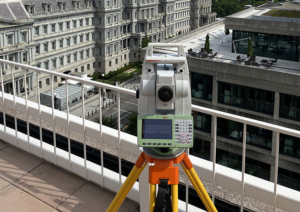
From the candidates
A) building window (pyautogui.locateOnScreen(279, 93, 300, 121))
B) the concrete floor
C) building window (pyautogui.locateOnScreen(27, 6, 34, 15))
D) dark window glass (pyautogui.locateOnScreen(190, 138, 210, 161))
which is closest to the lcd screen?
the concrete floor

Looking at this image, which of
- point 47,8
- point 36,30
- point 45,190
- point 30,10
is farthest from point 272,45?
point 47,8

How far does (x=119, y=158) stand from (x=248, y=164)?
19.6m

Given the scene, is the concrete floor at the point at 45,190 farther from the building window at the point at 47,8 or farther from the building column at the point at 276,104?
the building window at the point at 47,8

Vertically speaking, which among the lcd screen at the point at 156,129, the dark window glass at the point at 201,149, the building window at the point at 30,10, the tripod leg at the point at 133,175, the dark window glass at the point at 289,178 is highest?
the building window at the point at 30,10

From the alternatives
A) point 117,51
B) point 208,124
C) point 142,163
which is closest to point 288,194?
point 142,163

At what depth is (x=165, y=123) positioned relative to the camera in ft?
8.41

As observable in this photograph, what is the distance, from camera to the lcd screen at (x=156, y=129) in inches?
99.6

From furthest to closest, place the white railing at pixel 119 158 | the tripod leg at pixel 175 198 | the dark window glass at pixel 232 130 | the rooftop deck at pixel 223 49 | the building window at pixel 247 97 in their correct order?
the dark window glass at pixel 232 130
the rooftop deck at pixel 223 49
the building window at pixel 247 97
the white railing at pixel 119 158
the tripod leg at pixel 175 198

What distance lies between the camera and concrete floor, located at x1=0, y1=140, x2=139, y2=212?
4.56 m

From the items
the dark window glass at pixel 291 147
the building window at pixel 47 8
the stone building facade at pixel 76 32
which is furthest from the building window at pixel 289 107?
the building window at pixel 47 8

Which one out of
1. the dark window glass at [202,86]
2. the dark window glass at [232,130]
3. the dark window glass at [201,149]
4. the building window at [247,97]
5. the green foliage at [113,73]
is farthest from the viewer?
the green foliage at [113,73]

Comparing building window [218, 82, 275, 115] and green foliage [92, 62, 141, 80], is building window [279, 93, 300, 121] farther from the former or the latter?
green foliage [92, 62, 141, 80]

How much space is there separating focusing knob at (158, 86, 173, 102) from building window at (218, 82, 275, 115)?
19.1 metres

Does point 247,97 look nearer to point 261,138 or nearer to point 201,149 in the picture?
point 261,138
